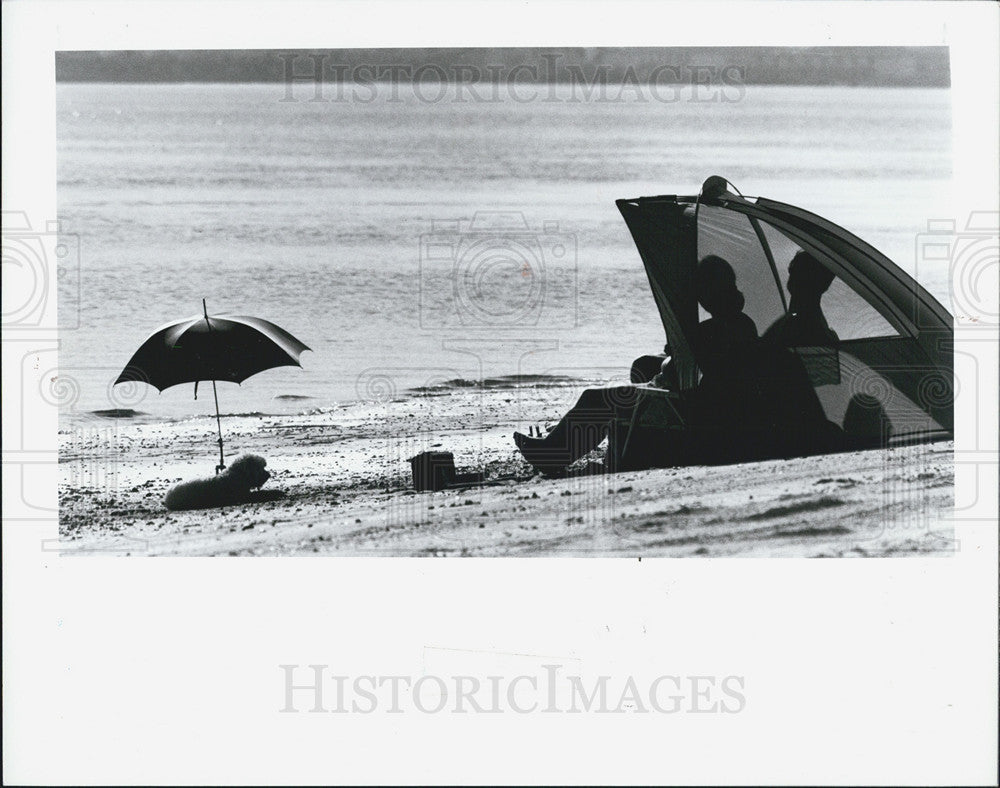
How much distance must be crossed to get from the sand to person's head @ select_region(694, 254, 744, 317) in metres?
0.63

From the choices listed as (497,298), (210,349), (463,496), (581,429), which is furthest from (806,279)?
(210,349)

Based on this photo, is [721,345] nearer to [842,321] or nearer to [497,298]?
[842,321]

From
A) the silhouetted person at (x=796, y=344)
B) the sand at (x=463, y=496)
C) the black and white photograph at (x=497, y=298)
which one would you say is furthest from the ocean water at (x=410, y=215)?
the silhouetted person at (x=796, y=344)

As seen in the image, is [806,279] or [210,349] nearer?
[806,279]

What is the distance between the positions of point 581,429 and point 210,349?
156 cm

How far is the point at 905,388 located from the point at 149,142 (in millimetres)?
3267

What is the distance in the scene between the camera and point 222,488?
182 inches

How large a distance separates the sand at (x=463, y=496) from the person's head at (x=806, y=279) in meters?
0.65

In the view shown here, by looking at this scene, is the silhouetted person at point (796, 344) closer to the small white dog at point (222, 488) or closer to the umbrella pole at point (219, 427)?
the small white dog at point (222, 488)

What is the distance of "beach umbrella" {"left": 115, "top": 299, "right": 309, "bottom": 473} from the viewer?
4652 millimetres

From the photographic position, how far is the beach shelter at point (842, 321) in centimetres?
444

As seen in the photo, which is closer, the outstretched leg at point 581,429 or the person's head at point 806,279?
the person's head at point 806,279

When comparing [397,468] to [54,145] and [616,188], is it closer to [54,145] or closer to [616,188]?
[616,188]

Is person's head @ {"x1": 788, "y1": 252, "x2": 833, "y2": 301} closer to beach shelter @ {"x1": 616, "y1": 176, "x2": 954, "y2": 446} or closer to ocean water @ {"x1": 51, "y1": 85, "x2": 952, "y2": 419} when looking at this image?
beach shelter @ {"x1": 616, "y1": 176, "x2": 954, "y2": 446}
